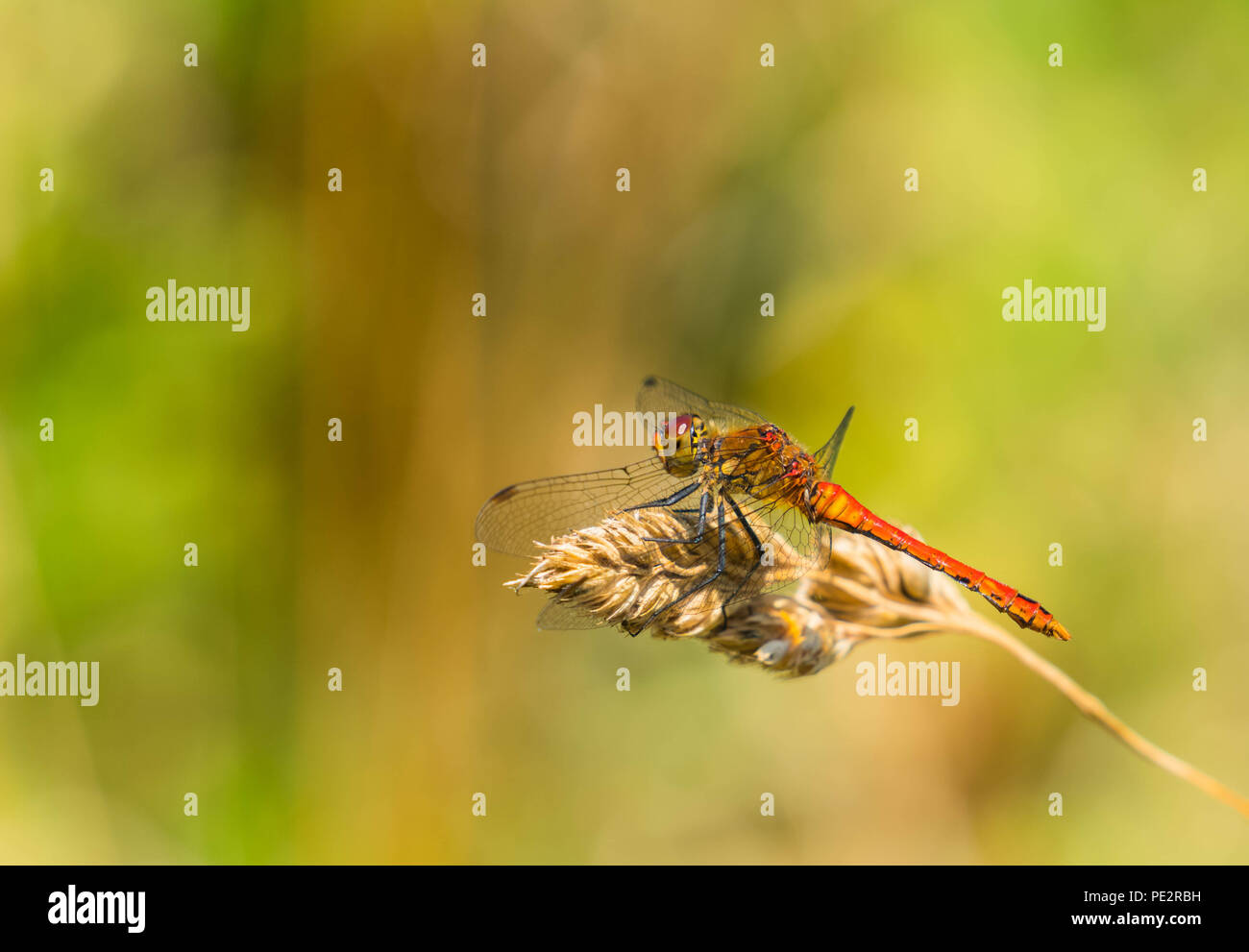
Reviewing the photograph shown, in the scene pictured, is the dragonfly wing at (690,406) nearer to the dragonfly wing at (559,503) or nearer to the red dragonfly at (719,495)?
the red dragonfly at (719,495)

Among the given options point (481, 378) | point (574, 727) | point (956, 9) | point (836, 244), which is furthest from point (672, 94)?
point (574, 727)

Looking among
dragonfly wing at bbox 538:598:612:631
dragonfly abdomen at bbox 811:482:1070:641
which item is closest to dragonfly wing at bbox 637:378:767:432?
dragonfly abdomen at bbox 811:482:1070:641

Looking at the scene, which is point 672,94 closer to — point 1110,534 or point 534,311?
point 534,311

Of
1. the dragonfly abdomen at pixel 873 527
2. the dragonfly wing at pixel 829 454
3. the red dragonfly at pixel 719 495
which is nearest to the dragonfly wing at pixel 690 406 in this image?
the red dragonfly at pixel 719 495

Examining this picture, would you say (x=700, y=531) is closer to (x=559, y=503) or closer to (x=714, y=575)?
(x=714, y=575)

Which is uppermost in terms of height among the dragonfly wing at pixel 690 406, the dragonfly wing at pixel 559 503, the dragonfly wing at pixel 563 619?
the dragonfly wing at pixel 690 406

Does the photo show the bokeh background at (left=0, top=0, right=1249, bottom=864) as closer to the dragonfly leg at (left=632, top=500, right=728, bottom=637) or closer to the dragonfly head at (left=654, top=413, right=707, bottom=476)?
the dragonfly head at (left=654, top=413, right=707, bottom=476)

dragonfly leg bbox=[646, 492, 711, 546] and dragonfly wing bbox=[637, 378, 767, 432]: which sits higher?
dragonfly wing bbox=[637, 378, 767, 432]
